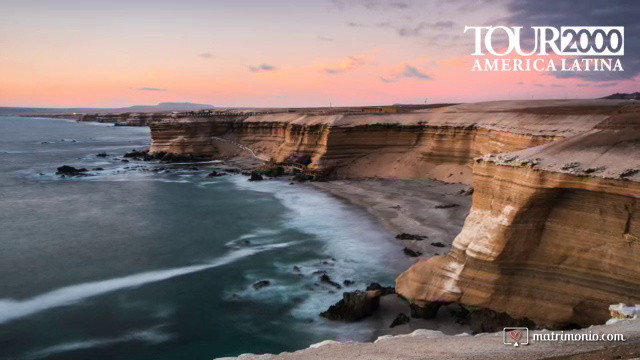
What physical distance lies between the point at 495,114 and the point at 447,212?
1350cm

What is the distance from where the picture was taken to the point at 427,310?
13.7 m

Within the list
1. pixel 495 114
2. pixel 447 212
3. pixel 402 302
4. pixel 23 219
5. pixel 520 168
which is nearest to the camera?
pixel 520 168

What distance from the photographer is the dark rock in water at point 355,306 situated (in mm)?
14367

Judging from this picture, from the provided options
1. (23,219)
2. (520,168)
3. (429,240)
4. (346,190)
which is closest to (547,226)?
(520,168)

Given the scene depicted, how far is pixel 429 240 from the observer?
21984mm

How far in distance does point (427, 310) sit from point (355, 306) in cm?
221

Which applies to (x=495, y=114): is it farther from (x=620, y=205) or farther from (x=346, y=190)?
(x=620, y=205)

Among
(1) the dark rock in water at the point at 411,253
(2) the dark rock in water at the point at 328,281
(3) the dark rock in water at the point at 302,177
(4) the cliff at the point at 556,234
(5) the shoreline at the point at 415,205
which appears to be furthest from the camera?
(3) the dark rock in water at the point at 302,177

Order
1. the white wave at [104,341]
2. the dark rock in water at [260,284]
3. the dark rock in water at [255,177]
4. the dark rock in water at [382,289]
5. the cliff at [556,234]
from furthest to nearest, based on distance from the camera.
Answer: the dark rock in water at [255,177]
the dark rock in water at [260,284]
the dark rock in water at [382,289]
the white wave at [104,341]
the cliff at [556,234]

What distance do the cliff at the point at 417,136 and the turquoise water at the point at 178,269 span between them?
24.9 feet

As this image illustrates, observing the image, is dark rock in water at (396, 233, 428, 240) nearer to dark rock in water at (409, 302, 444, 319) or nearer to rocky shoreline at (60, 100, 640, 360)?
rocky shoreline at (60, 100, 640, 360)

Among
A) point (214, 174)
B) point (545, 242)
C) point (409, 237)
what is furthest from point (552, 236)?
point (214, 174)

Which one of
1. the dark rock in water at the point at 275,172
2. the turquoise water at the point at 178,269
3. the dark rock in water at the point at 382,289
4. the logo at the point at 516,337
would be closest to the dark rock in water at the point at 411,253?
the turquoise water at the point at 178,269

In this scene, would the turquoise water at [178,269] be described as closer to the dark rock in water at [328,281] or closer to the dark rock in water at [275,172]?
the dark rock in water at [328,281]
